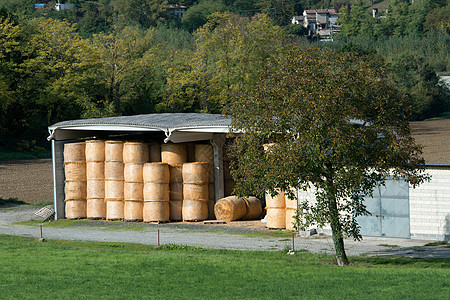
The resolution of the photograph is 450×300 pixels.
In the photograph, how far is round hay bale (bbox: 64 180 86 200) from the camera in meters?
30.1

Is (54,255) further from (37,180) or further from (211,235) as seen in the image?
(37,180)

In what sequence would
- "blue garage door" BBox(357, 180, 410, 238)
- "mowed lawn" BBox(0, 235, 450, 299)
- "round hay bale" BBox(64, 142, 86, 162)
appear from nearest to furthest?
1. "mowed lawn" BBox(0, 235, 450, 299)
2. "blue garage door" BBox(357, 180, 410, 238)
3. "round hay bale" BBox(64, 142, 86, 162)

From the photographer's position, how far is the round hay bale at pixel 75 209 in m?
30.2

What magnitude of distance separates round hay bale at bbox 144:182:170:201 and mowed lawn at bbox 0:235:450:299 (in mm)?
6707

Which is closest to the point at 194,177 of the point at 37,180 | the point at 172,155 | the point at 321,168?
the point at 172,155

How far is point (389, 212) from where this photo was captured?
24266mm

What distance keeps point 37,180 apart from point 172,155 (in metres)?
16.5

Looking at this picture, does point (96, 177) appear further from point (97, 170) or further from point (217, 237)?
point (217, 237)

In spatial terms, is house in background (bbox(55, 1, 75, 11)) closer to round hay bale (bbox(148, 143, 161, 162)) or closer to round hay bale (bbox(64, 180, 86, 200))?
round hay bale (bbox(64, 180, 86, 200))

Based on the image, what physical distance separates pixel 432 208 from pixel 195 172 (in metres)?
9.78

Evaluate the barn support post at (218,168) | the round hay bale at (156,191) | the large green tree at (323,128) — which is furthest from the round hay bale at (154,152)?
the large green tree at (323,128)

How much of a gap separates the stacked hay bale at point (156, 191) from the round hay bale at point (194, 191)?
76 cm

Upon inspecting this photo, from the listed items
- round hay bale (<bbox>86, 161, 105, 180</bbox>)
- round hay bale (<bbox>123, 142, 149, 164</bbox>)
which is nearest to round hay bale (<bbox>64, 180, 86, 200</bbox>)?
round hay bale (<bbox>86, 161, 105, 180</bbox>)

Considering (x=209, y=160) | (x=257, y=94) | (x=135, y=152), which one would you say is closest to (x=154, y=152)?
(x=135, y=152)
